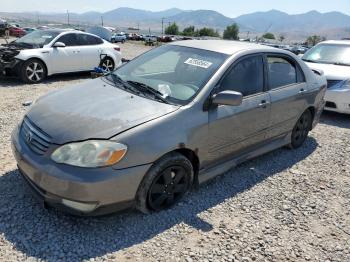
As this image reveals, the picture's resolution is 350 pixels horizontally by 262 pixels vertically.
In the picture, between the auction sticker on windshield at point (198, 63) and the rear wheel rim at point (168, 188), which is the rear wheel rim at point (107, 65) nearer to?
the auction sticker on windshield at point (198, 63)

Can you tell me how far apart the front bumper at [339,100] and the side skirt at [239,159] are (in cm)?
282

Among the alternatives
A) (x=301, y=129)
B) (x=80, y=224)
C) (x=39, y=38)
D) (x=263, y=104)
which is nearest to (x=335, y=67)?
(x=301, y=129)

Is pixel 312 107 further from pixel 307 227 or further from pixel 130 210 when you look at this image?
pixel 130 210

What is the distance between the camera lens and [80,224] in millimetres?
3283

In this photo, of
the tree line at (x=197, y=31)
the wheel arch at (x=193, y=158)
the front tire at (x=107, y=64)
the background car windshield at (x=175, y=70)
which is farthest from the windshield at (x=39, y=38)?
the tree line at (x=197, y=31)

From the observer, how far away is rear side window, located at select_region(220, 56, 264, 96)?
3955mm

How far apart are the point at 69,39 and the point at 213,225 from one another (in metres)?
8.24

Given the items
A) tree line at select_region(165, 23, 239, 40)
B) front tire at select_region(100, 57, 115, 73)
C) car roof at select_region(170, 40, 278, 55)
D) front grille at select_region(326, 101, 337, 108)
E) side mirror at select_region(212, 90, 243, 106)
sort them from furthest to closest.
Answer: tree line at select_region(165, 23, 239, 40)
front tire at select_region(100, 57, 115, 73)
front grille at select_region(326, 101, 337, 108)
car roof at select_region(170, 40, 278, 55)
side mirror at select_region(212, 90, 243, 106)

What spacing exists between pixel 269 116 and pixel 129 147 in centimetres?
219

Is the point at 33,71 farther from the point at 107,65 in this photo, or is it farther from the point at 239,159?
the point at 239,159

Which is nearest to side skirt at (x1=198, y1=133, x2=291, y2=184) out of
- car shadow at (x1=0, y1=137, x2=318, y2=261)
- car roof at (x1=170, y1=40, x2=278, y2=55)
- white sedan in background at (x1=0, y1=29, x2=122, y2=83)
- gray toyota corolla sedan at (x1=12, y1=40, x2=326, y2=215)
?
gray toyota corolla sedan at (x1=12, y1=40, x2=326, y2=215)

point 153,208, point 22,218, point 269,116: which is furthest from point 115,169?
point 269,116

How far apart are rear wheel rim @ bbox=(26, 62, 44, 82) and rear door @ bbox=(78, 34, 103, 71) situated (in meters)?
1.26

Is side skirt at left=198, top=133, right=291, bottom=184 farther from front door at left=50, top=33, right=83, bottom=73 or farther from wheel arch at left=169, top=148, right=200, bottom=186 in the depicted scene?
front door at left=50, top=33, right=83, bottom=73
